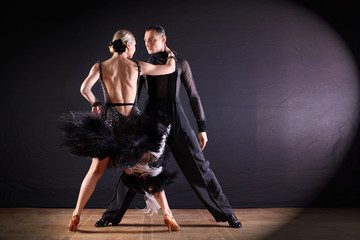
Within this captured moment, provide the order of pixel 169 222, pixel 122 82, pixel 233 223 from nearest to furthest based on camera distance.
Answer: pixel 122 82 → pixel 169 222 → pixel 233 223

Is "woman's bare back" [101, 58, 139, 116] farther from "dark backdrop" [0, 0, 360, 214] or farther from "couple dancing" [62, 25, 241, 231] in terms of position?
"dark backdrop" [0, 0, 360, 214]

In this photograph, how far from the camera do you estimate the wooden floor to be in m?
2.96

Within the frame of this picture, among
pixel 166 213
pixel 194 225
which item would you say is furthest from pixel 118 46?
pixel 194 225

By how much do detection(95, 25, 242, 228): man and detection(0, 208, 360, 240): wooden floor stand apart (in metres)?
0.13

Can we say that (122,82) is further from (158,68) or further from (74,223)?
(74,223)

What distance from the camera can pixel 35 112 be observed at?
4484 mm

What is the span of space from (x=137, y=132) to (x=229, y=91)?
194 cm

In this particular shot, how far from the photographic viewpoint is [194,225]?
3.43 meters

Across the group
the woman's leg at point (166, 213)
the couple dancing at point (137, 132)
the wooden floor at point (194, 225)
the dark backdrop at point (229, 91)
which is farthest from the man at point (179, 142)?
the dark backdrop at point (229, 91)

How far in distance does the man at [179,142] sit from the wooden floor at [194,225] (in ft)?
0.44

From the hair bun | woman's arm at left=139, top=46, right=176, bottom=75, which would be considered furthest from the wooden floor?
the hair bun

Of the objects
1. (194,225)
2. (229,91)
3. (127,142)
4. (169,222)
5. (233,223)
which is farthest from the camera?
(229,91)

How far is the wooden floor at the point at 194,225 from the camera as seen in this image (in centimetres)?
296

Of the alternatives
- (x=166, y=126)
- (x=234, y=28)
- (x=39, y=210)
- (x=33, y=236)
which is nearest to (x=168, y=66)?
(x=166, y=126)
